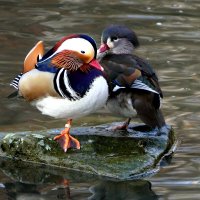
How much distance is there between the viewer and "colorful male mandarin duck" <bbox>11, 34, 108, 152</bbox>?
622cm

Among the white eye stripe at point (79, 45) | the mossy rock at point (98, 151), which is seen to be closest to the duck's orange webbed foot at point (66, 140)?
the mossy rock at point (98, 151)

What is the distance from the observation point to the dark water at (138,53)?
6.28 metres

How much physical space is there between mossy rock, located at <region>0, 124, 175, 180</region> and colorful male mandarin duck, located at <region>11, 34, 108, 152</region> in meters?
Result: 0.47

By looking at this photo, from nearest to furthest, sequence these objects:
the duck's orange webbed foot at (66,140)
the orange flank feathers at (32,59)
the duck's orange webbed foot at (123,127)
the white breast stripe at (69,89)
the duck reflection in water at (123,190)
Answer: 1. the duck reflection in water at (123,190)
2. the white breast stripe at (69,89)
3. the orange flank feathers at (32,59)
4. the duck's orange webbed foot at (66,140)
5. the duck's orange webbed foot at (123,127)

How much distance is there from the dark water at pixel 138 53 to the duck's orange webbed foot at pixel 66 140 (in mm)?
221

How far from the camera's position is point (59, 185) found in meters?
6.38

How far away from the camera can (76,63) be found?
20.5ft

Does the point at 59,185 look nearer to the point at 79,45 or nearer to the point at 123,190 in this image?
the point at 123,190

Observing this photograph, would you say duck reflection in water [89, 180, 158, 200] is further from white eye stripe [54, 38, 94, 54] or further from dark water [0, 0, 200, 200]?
white eye stripe [54, 38, 94, 54]

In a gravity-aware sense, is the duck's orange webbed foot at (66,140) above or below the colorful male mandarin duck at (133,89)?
below

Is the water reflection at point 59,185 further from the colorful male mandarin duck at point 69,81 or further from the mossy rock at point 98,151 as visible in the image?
the colorful male mandarin duck at point 69,81

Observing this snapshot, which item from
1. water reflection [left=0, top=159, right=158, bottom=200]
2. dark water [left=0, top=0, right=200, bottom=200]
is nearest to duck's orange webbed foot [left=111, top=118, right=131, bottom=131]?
dark water [left=0, top=0, right=200, bottom=200]

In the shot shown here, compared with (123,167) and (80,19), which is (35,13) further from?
(123,167)

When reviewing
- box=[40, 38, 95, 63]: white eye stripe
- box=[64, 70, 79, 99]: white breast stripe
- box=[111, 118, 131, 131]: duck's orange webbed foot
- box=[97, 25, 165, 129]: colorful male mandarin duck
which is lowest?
box=[111, 118, 131, 131]: duck's orange webbed foot
